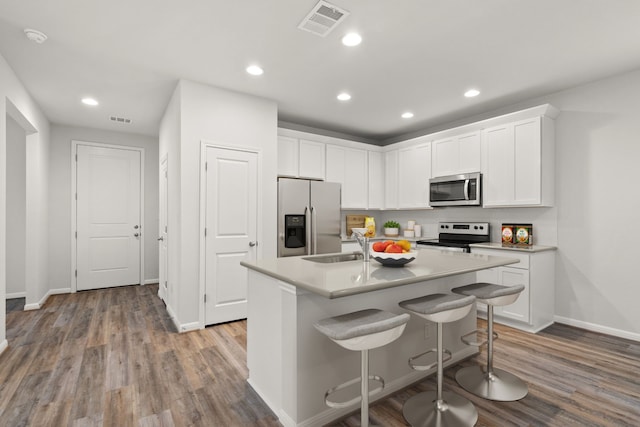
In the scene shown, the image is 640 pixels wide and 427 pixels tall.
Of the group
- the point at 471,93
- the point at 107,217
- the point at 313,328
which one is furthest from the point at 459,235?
the point at 107,217

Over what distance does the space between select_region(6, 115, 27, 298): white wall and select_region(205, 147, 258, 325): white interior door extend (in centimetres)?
351

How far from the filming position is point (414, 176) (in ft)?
16.4

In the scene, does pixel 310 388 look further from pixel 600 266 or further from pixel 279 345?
pixel 600 266

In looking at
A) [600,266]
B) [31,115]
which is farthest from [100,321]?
[600,266]

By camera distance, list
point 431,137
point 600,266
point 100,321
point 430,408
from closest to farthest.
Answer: point 430,408, point 600,266, point 100,321, point 431,137

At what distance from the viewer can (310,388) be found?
1.83 meters

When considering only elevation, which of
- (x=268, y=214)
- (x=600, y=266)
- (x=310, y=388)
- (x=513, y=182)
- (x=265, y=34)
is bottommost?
(x=310, y=388)

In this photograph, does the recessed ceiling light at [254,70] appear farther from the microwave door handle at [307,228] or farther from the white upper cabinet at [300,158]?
the microwave door handle at [307,228]

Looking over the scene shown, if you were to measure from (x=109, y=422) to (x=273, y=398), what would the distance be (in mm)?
954

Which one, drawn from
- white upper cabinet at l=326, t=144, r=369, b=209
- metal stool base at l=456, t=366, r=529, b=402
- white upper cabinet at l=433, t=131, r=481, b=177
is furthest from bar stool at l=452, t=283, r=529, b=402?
white upper cabinet at l=326, t=144, r=369, b=209

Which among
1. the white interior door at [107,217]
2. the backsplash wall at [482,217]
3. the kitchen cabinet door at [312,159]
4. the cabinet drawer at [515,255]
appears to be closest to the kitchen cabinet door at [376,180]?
the backsplash wall at [482,217]

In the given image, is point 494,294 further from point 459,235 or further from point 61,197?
point 61,197

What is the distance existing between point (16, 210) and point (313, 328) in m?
5.51

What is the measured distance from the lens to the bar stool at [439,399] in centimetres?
183
